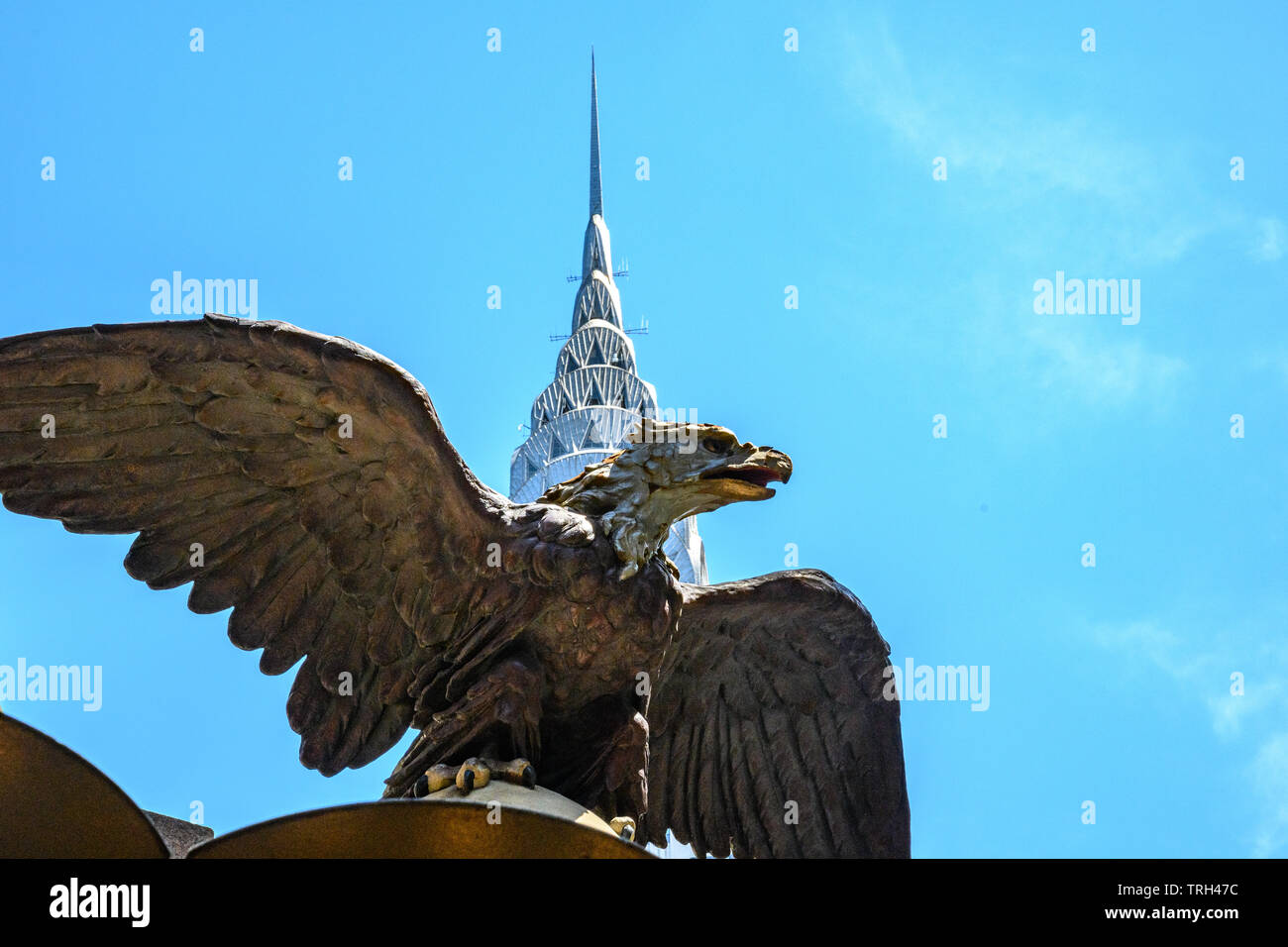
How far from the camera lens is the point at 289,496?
9.09 metres

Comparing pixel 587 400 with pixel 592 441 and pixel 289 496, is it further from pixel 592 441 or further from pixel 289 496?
pixel 289 496

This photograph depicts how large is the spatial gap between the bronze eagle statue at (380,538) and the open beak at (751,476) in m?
0.01

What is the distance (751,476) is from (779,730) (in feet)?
6.43

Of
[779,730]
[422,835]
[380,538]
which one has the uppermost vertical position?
[380,538]

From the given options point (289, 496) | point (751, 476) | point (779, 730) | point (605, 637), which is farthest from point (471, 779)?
point (779, 730)

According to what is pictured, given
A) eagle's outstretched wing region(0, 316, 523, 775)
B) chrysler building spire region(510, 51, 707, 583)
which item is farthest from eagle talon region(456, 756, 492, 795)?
chrysler building spire region(510, 51, 707, 583)

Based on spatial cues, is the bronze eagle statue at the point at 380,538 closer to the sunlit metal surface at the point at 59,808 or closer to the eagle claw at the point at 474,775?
the eagle claw at the point at 474,775

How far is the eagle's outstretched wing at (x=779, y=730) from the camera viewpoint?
998 centimetres

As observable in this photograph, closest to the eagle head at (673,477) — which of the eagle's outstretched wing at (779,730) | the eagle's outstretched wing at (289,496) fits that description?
the eagle's outstretched wing at (289,496)

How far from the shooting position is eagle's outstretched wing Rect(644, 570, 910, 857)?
32.8ft

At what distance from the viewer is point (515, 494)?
70.5 metres
